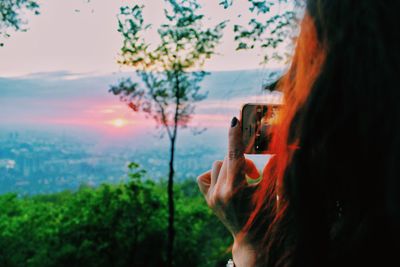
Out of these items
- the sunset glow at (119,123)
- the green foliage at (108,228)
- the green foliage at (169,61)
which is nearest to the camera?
the green foliage at (169,61)

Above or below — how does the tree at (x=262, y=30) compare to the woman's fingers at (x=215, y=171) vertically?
above

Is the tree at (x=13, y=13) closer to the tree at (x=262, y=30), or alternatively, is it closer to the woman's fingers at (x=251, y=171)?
the tree at (x=262, y=30)

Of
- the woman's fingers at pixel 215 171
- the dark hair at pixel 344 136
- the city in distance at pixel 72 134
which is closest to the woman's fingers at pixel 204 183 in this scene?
the woman's fingers at pixel 215 171

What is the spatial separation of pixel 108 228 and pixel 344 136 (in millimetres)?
2811

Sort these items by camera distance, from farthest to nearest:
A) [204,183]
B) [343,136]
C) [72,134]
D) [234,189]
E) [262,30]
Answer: [72,134] → [262,30] → [204,183] → [234,189] → [343,136]

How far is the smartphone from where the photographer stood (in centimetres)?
71

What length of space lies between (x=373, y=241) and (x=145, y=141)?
238 centimetres

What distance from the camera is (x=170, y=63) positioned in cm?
266

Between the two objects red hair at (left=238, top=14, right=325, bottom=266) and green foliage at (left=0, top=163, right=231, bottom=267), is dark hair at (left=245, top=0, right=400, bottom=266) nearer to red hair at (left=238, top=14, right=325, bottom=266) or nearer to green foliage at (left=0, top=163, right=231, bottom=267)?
red hair at (left=238, top=14, right=325, bottom=266)

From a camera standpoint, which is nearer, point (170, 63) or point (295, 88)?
→ point (295, 88)

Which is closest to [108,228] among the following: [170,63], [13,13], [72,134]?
[72,134]

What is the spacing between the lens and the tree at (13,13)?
2398mm

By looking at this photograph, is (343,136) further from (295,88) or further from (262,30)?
(262,30)

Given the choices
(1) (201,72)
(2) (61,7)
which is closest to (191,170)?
(1) (201,72)
